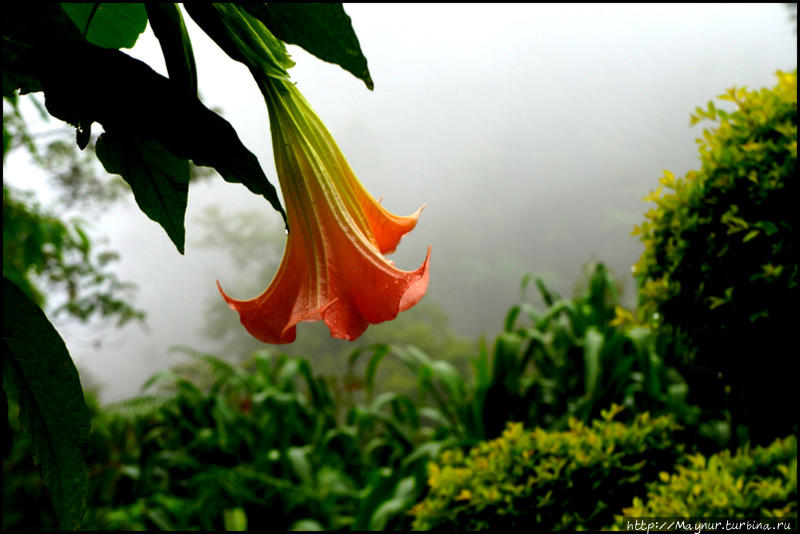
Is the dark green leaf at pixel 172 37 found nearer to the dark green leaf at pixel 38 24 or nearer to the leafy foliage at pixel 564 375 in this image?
the dark green leaf at pixel 38 24

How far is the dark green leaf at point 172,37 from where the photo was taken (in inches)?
9.8

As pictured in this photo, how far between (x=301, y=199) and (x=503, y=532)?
0.94 meters

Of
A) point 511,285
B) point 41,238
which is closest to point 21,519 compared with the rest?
point 41,238

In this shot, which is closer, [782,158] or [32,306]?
[32,306]

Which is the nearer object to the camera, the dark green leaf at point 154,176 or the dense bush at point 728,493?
the dark green leaf at point 154,176

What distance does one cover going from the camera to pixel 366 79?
233 mm

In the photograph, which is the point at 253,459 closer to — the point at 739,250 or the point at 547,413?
the point at 547,413

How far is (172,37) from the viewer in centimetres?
25

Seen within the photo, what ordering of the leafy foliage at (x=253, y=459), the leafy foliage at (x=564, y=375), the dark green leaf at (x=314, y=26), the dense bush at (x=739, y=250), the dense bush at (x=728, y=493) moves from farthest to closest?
the leafy foliage at (x=253, y=459) → the leafy foliage at (x=564, y=375) → the dense bush at (x=739, y=250) → the dense bush at (x=728, y=493) → the dark green leaf at (x=314, y=26)

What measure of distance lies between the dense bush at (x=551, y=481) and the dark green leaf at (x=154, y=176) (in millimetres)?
919

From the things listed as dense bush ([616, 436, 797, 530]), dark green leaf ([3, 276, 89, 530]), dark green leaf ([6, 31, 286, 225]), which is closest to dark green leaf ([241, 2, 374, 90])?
dark green leaf ([6, 31, 286, 225])

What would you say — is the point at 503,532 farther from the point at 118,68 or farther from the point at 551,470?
the point at 118,68

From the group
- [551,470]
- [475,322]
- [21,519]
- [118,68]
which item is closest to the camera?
[118,68]

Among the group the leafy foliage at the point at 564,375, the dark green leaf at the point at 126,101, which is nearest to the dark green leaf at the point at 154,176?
the dark green leaf at the point at 126,101
